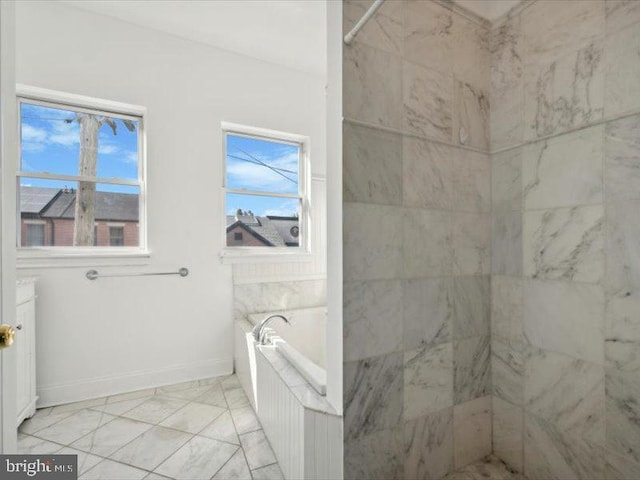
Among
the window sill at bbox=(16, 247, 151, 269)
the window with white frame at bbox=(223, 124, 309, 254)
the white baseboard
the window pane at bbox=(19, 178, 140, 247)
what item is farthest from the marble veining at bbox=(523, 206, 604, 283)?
the window pane at bbox=(19, 178, 140, 247)

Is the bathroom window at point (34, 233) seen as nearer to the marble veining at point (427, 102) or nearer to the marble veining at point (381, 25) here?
the marble veining at point (381, 25)

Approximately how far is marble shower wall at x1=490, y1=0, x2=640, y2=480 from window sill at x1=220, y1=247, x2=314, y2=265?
1729 mm

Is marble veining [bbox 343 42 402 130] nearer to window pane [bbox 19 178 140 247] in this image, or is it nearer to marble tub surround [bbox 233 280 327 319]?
marble tub surround [bbox 233 280 327 319]

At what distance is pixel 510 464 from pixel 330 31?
2.19 metres

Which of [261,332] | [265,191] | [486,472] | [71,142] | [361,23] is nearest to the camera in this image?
[361,23]

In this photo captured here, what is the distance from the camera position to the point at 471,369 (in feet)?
4.87

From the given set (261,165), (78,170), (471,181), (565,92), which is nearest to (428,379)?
(471,181)

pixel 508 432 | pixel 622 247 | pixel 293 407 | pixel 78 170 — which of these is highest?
pixel 78 170

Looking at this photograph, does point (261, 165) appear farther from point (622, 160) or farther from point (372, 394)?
point (622, 160)

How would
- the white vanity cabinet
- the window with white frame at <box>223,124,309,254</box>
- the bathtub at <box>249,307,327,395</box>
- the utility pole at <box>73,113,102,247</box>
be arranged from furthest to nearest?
the window with white frame at <box>223,124,309,254</box> < the bathtub at <box>249,307,327,395</box> < the utility pole at <box>73,113,102,247</box> < the white vanity cabinet

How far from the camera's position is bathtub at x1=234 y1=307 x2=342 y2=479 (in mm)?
1157

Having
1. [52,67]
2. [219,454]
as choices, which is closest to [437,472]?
[219,454]

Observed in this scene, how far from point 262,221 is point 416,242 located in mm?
1828

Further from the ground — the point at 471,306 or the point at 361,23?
the point at 361,23
